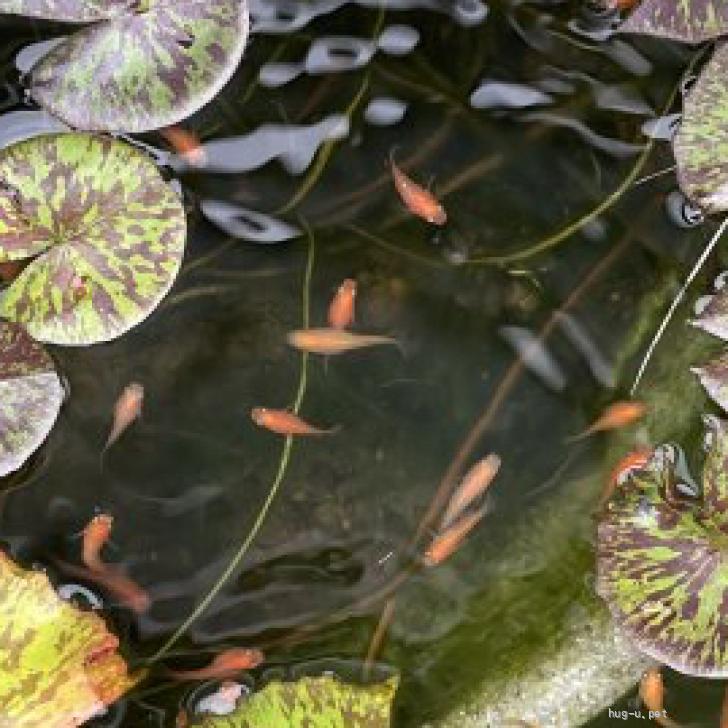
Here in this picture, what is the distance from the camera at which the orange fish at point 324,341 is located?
96.3 inches

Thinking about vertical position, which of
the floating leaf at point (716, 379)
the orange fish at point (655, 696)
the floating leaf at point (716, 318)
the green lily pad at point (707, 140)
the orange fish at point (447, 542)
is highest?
the green lily pad at point (707, 140)

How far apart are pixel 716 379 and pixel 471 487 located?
A: 495mm

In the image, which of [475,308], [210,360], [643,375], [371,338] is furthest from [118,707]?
[643,375]

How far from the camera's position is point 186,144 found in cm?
240

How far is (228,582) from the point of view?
2438 millimetres

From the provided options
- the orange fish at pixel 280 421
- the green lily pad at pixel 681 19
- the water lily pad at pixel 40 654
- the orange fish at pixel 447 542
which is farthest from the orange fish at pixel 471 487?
the green lily pad at pixel 681 19

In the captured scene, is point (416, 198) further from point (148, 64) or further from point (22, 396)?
point (22, 396)

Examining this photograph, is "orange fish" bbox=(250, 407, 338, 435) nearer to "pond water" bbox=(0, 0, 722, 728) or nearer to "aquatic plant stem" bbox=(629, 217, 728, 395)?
"pond water" bbox=(0, 0, 722, 728)

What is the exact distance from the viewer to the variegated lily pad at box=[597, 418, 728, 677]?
2299mm

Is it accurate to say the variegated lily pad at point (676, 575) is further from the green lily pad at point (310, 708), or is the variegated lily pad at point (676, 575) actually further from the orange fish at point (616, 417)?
the green lily pad at point (310, 708)

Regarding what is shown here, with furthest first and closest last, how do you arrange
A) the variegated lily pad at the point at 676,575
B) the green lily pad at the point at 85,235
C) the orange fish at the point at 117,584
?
the orange fish at the point at 117,584 → the variegated lily pad at the point at 676,575 → the green lily pad at the point at 85,235

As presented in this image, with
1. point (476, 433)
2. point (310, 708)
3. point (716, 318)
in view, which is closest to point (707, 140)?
point (716, 318)

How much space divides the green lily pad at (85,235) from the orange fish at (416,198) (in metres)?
0.44

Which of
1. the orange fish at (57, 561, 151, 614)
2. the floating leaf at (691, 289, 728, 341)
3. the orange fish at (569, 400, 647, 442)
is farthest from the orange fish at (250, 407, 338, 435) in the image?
the floating leaf at (691, 289, 728, 341)
